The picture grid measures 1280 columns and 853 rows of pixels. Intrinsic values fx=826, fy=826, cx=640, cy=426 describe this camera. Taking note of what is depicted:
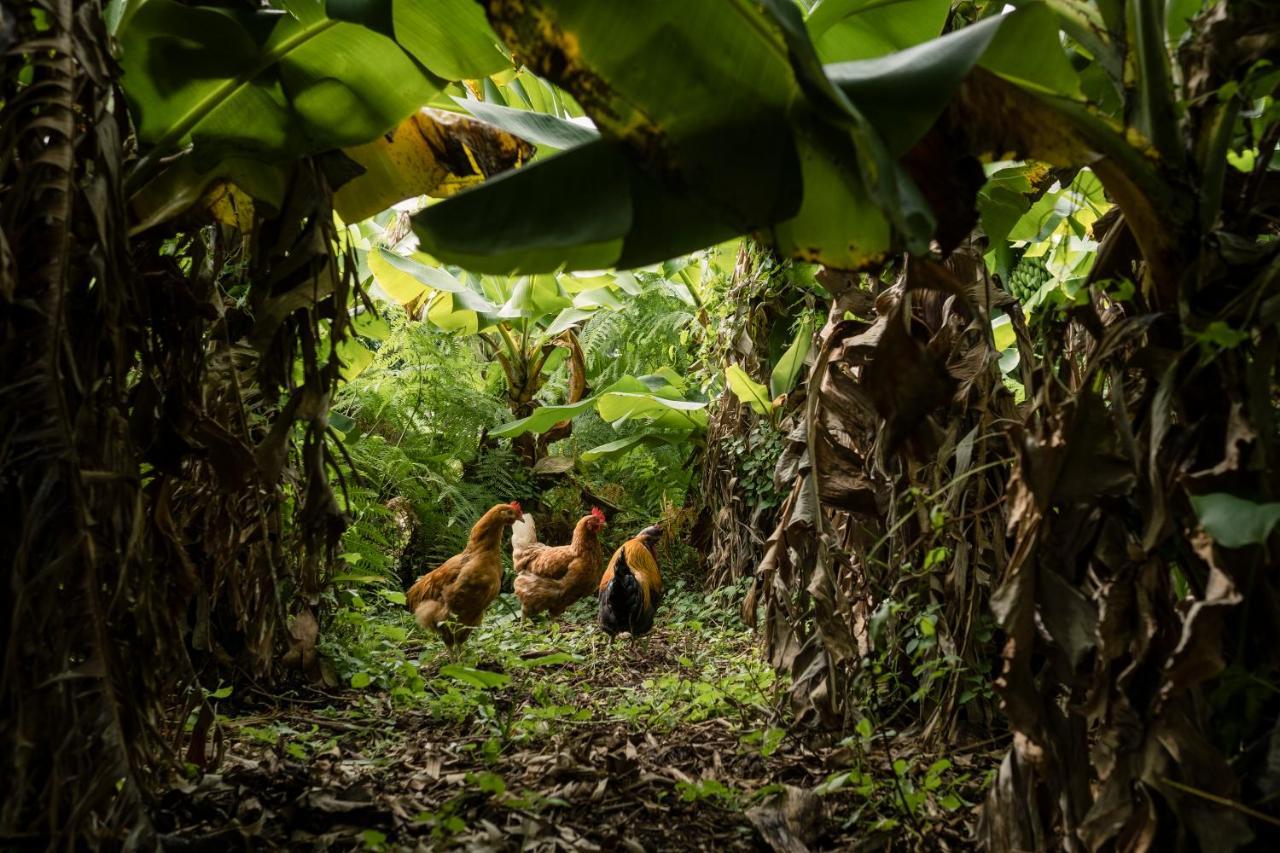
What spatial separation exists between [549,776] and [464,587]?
2107 millimetres

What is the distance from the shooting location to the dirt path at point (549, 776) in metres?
1.52

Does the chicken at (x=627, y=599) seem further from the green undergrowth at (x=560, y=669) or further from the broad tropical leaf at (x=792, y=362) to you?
the broad tropical leaf at (x=792, y=362)

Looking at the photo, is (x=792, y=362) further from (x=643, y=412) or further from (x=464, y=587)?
(x=464, y=587)

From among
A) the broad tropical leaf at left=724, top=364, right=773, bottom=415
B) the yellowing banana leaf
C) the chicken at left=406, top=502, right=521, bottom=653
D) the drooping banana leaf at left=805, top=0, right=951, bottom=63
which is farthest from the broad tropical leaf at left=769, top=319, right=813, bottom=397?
the chicken at left=406, top=502, right=521, bottom=653

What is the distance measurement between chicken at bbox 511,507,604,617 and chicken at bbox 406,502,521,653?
434 mm

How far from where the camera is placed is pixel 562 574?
14.6ft

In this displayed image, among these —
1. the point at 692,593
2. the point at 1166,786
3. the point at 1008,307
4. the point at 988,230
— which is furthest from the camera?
the point at 692,593

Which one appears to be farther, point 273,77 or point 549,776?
point 549,776

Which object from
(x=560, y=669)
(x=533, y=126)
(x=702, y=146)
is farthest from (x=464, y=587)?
(x=702, y=146)

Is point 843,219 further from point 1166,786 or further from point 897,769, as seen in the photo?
point 897,769

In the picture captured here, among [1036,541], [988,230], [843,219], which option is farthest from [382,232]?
[1036,541]

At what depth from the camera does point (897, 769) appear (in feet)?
5.13

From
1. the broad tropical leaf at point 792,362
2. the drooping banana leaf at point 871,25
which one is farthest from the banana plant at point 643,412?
the drooping banana leaf at point 871,25

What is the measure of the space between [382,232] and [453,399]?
123 centimetres
